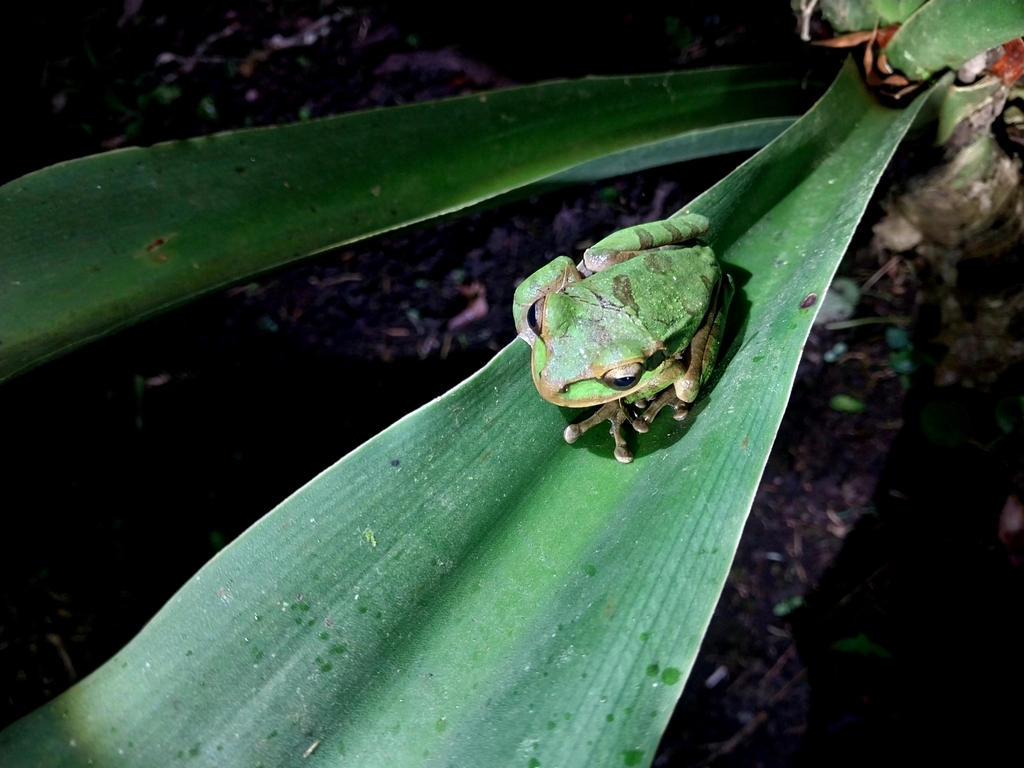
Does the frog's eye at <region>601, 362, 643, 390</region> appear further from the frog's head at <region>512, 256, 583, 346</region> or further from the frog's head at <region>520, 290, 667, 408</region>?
the frog's head at <region>512, 256, 583, 346</region>

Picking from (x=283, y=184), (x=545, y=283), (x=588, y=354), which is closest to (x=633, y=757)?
(x=588, y=354)

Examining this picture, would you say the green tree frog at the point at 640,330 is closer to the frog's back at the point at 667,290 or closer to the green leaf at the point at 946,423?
the frog's back at the point at 667,290

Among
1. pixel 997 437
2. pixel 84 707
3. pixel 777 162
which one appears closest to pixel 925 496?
pixel 997 437

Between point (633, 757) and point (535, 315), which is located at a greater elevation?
point (535, 315)

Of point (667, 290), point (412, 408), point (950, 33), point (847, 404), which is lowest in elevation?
point (412, 408)

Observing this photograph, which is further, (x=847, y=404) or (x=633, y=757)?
(x=847, y=404)

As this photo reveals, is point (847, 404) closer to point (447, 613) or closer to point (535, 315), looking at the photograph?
point (535, 315)

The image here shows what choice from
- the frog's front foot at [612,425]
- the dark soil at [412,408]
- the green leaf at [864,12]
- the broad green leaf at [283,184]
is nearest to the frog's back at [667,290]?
the frog's front foot at [612,425]
